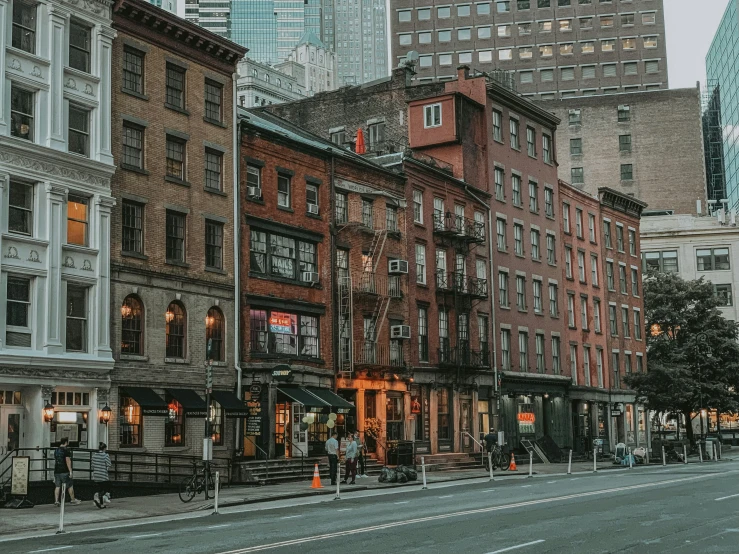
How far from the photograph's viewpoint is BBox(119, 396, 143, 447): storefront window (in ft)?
108

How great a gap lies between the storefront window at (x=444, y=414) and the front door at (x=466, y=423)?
1221 mm

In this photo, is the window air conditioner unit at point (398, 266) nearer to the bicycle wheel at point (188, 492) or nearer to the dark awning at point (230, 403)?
the dark awning at point (230, 403)

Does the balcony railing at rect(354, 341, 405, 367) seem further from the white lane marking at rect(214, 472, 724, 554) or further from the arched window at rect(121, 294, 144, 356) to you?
the white lane marking at rect(214, 472, 724, 554)

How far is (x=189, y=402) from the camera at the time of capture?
34594mm

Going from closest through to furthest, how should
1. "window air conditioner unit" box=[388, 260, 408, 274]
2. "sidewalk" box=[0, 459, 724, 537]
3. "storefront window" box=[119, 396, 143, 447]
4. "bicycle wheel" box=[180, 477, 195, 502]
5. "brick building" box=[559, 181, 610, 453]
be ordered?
"sidewalk" box=[0, 459, 724, 537], "bicycle wheel" box=[180, 477, 195, 502], "storefront window" box=[119, 396, 143, 447], "window air conditioner unit" box=[388, 260, 408, 274], "brick building" box=[559, 181, 610, 453]

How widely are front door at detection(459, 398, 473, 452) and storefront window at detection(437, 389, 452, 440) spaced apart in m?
1.22

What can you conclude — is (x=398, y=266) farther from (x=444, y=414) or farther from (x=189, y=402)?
(x=189, y=402)

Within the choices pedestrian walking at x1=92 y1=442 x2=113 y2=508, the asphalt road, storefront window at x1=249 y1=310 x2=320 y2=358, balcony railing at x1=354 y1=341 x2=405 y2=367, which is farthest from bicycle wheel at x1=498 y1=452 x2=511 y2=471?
pedestrian walking at x1=92 y1=442 x2=113 y2=508

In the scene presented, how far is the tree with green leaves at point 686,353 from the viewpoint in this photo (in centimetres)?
6531

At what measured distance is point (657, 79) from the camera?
12938 cm

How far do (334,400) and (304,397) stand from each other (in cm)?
177

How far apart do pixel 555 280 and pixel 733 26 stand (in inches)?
3697

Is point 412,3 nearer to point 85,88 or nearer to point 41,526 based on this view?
point 85,88

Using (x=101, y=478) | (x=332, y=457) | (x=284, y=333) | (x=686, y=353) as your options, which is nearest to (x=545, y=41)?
(x=686, y=353)
